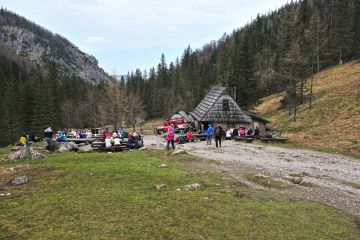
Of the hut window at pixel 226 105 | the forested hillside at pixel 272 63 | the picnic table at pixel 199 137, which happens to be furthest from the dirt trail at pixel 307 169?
the forested hillside at pixel 272 63

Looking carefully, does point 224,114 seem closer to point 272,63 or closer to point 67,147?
point 67,147

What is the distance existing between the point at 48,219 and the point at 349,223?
931 cm

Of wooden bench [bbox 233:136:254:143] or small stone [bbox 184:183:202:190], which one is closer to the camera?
small stone [bbox 184:183:202:190]

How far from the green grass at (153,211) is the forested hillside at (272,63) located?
39.0 metres

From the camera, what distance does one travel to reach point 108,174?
1689 cm

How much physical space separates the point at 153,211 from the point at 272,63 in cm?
9916

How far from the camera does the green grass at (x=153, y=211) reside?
31.7ft

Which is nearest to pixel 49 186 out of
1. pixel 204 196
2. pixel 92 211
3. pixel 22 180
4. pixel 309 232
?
pixel 22 180

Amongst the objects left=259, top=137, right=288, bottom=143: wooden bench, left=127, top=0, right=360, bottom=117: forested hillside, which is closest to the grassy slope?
left=259, top=137, right=288, bottom=143: wooden bench

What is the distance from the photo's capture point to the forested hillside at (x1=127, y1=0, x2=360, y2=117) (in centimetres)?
5556

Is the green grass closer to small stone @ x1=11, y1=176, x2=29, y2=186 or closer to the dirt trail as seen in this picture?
small stone @ x1=11, y1=176, x2=29, y2=186

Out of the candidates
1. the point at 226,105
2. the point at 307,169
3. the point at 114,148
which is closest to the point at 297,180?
the point at 307,169

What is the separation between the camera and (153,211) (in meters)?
11.1

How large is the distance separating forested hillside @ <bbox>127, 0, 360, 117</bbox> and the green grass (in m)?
39.0
